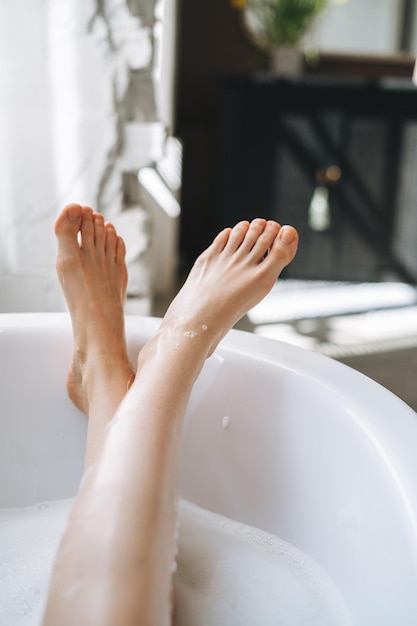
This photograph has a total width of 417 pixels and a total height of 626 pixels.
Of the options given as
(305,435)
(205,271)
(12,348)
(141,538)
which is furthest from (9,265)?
(141,538)

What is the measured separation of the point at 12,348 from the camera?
96 cm

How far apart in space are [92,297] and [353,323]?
145 centimetres

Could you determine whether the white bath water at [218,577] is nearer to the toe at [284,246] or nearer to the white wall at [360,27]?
the toe at [284,246]

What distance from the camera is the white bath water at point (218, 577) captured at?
715 millimetres

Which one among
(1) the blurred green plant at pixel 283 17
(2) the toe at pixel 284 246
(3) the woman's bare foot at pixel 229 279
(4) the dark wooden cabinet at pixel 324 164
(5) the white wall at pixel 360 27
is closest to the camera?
(3) the woman's bare foot at pixel 229 279

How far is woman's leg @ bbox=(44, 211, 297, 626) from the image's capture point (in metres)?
0.46

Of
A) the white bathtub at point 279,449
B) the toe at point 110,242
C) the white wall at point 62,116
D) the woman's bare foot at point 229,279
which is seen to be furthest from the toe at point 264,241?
the white wall at point 62,116

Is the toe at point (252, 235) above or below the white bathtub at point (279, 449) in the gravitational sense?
above

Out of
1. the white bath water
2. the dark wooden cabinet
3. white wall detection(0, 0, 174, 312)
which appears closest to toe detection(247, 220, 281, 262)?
the white bath water

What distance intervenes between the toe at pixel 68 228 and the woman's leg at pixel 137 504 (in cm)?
23

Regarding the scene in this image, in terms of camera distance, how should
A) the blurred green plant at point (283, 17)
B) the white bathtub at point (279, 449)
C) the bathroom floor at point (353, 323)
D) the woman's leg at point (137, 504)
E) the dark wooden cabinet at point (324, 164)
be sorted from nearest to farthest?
the woman's leg at point (137, 504), the white bathtub at point (279, 449), the bathroom floor at point (353, 323), the dark wooden cabinet at point (324, 164), the blurred green plant at point (283, 17)

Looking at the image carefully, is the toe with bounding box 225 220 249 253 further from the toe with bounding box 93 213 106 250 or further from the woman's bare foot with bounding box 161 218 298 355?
the toe with bounding box 93 213 106 250

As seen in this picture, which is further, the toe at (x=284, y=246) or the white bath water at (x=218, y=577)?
the toe at (x=284, y=246)

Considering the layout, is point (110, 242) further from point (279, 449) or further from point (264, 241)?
point (279, 449)
